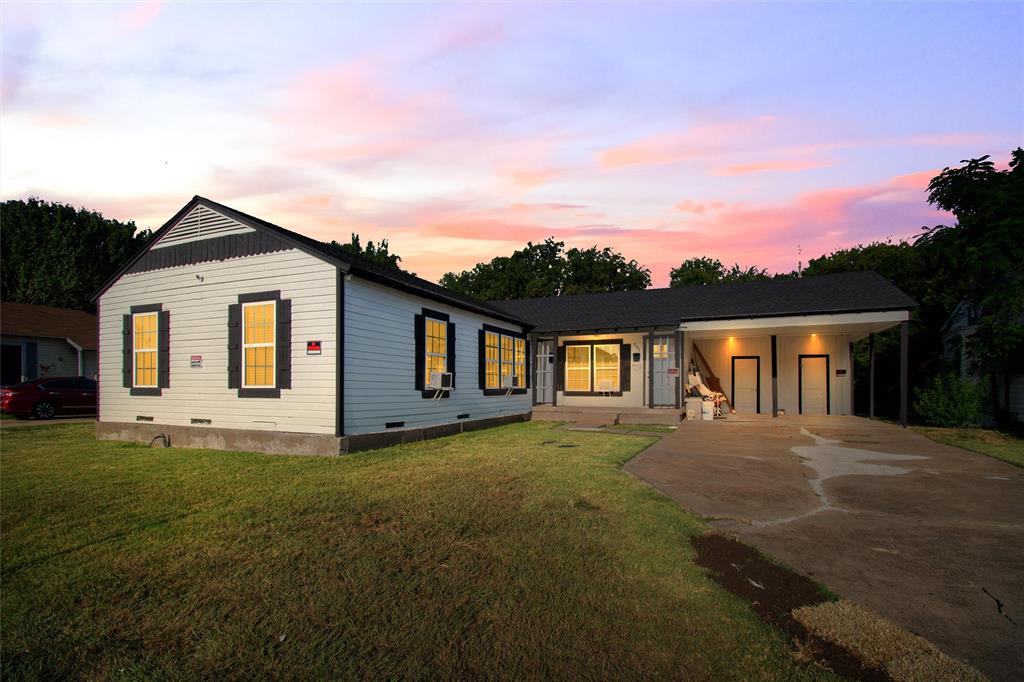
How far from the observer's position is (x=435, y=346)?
43.9 ft

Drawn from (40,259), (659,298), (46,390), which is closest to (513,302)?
(659,298)

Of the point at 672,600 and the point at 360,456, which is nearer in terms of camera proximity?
the point at 672,600

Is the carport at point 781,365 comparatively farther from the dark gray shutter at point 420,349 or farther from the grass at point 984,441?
the dark gray shutter at point 420,349

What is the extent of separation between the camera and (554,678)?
277cm

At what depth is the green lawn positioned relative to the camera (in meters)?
2.94

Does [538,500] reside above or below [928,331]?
below

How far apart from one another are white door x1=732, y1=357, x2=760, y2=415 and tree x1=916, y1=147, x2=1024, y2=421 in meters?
6.92

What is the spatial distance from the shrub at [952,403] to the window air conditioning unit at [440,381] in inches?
579

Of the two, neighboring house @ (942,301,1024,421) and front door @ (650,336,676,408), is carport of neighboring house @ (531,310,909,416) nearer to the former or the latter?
front door @ (650,336,676,408)

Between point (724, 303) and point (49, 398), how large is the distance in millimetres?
23656

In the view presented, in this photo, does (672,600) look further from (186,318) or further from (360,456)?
(186,318)

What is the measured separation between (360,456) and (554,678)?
25.2ft

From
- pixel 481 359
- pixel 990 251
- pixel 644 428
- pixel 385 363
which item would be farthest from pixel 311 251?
pixel 990 251

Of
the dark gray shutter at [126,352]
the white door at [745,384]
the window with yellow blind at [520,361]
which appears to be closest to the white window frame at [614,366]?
the window with yellow blind at [520,361]
